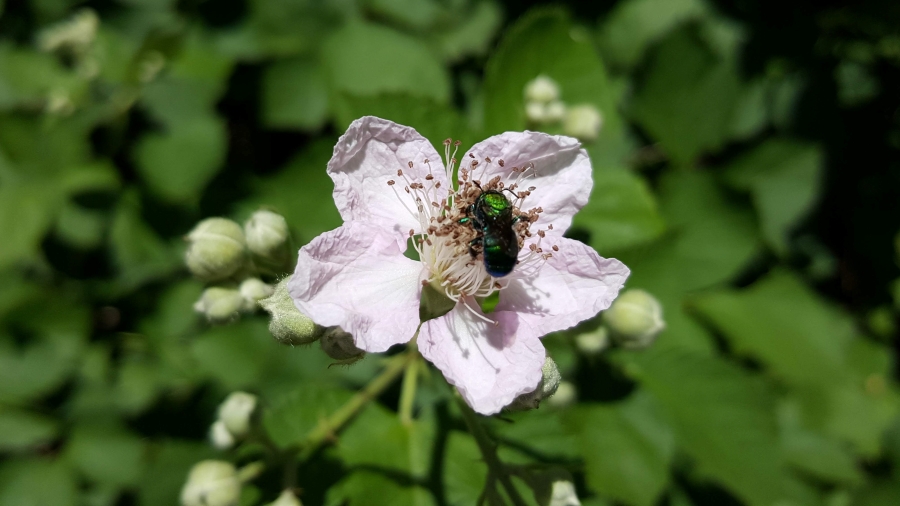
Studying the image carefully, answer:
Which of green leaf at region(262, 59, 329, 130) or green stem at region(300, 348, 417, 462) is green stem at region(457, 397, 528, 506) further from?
green leaf at region(262, 59, 329, 130)

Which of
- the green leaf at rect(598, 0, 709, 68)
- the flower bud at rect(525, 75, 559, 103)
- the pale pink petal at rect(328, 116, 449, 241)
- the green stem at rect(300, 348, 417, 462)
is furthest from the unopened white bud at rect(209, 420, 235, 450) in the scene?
the green leaf at rect(598, 0, 709, 68)

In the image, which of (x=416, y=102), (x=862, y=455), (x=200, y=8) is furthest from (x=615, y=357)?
(x=200, y=8)

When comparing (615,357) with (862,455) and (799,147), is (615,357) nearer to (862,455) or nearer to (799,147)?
(799,147)

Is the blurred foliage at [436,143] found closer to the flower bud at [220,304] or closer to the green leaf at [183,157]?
the green leaf at [183,157]

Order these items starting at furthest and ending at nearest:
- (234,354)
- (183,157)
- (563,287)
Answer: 1. (183,157)
2. (234,354)
3. (563,287)

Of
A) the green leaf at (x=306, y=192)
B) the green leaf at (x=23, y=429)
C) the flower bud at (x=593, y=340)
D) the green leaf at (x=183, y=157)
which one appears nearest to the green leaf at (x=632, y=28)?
the green leaf at (x=306, y=192)

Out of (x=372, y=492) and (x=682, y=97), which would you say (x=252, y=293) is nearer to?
(x=372, y=492)

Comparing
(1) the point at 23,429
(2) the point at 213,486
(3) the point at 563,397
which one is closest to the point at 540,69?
(3) the point at 563,397
